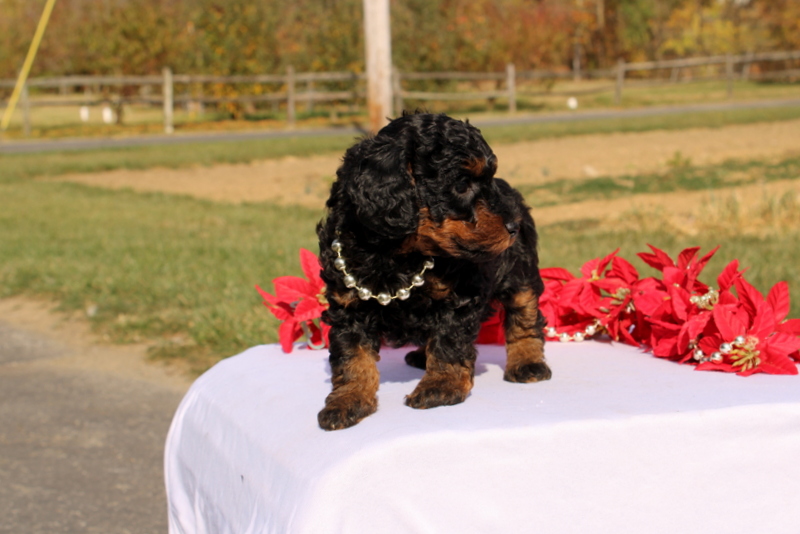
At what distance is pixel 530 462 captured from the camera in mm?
2281

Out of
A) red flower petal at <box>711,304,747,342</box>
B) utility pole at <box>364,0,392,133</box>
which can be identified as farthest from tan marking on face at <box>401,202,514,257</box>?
utility pole at <box>364,0,392,133</box>

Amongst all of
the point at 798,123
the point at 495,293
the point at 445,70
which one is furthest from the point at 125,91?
the point at 495,293

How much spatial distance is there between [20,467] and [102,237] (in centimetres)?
590

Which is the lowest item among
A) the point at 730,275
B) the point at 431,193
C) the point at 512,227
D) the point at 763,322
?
the point at 763,322

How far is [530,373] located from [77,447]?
281cm

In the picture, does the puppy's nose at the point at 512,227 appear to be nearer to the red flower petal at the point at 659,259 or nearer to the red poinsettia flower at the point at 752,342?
the red poinsettia flower at the point at 752,342

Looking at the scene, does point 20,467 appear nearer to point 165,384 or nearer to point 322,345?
point 165,384

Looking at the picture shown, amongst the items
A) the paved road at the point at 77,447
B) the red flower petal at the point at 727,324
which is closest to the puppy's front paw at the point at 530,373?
the red flower petal at the point at 727,324

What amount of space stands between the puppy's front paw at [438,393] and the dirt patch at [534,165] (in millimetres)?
10456

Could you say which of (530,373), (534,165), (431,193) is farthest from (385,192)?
(534,165)

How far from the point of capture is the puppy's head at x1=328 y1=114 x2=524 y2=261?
2523 mm

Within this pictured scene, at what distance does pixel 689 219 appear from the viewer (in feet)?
31.8

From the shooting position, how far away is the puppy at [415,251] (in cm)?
254

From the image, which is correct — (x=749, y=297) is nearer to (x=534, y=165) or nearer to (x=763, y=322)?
(x=763, y=322)
